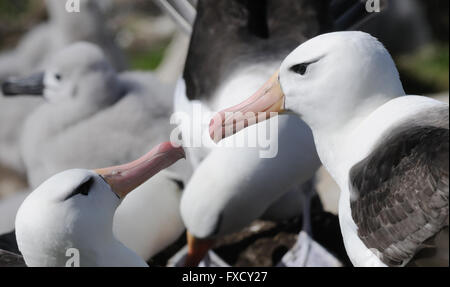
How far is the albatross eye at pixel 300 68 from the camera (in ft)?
7.33

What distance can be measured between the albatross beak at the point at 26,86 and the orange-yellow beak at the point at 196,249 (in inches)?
65.0

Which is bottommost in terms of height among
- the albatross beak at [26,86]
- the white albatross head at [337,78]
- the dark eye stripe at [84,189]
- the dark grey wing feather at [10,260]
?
the albatross beak at [26,86]

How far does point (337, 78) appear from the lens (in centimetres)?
217

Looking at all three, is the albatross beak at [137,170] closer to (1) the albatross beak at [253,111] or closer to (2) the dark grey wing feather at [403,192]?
(1) the albatross beak at [253,111]

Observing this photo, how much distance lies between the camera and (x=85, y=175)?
7.34ft

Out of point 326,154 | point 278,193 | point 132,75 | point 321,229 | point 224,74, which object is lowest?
point 321,229

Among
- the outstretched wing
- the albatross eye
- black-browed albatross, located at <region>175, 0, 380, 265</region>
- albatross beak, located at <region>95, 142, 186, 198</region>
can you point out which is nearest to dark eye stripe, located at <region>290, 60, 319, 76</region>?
the albatross eye

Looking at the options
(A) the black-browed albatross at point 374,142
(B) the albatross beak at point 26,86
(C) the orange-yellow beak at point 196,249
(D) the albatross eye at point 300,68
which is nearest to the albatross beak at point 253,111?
(A) the black-browed albatross at point 374,142

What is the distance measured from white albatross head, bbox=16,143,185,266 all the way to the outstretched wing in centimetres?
74

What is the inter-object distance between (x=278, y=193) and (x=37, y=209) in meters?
1.16

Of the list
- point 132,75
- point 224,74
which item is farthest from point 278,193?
point 132,75

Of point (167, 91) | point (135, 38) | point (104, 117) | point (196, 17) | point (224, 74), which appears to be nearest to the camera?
point (224, 74)

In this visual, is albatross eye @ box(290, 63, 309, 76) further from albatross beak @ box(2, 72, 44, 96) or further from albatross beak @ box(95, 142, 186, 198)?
albatross beak @ box(2, 72, 44, 96)
